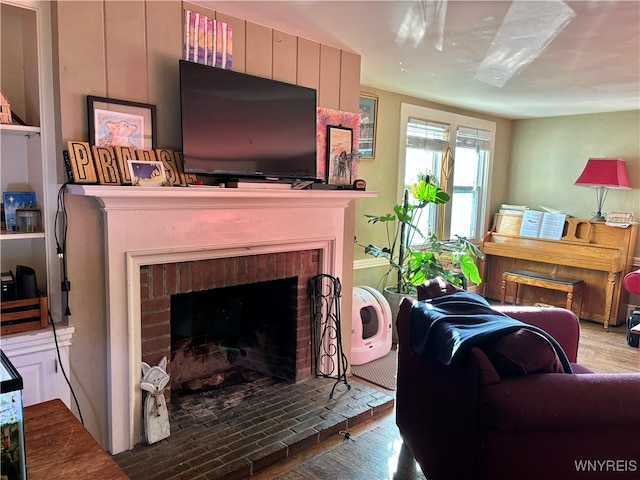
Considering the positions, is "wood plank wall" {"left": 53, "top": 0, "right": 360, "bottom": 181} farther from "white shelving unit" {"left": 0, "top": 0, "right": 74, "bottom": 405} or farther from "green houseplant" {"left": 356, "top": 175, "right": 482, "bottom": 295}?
"green houseplant" {"left": 356, "top": 175, "right": 482, "bottom": 295}

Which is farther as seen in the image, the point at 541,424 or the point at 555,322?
the point at 555,322

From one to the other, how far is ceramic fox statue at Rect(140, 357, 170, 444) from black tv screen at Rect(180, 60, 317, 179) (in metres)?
0.95

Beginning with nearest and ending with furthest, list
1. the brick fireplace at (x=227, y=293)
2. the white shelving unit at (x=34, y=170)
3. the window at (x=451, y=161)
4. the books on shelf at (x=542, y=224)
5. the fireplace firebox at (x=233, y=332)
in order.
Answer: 1. the white shelving unit at (x=34, y=170)
2. the brick fireplace at (x=227, y=293)
3. the fireplace firebox at (x=233, y=332)
4. the window at (x=451, y=161)
5. the books on shelf at (x=542, y=224)

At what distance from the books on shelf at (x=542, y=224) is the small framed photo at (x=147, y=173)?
13.5 feet

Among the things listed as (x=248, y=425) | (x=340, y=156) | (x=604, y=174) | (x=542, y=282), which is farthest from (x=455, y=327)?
(x=604, y=174)

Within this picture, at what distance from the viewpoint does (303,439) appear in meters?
2.23

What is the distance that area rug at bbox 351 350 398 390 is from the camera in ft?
9.93

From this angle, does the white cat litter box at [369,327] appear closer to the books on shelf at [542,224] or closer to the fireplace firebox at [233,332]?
the fireplace firebox at [233,332]

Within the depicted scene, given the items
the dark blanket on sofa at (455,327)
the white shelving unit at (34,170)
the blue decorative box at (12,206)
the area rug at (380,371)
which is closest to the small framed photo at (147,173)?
the white shelving unit at (34,170)

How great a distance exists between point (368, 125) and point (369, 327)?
1637 millimetres

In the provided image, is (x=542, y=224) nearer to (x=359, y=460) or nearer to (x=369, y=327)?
(x=369, y=327)

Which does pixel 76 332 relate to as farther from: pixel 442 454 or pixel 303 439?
pixel 442 454

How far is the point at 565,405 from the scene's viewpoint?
148 cm

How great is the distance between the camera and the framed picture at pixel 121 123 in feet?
6.32
